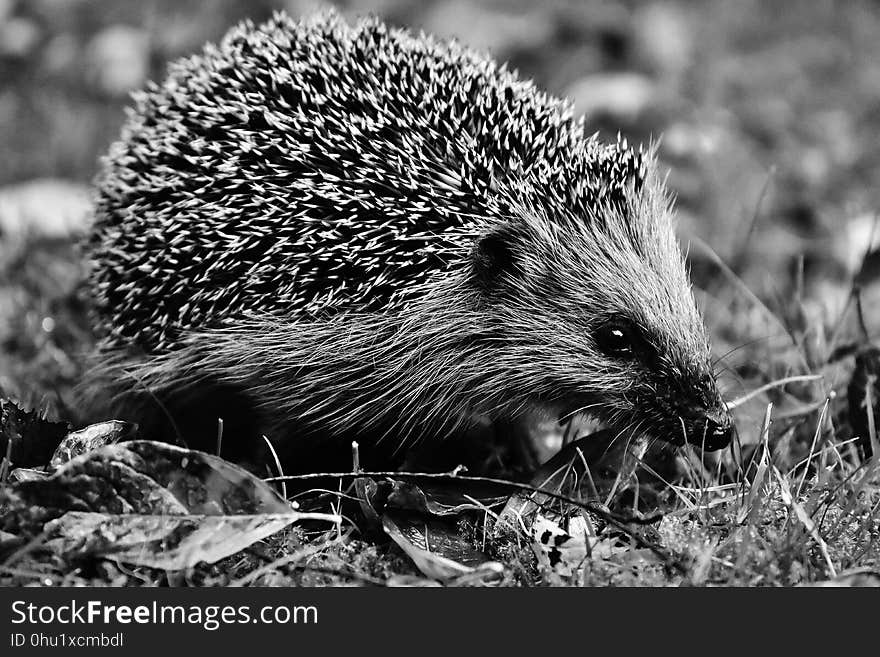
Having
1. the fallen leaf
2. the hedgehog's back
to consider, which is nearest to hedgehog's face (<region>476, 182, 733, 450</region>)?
the hedgehog's back

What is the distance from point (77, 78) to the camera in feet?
31.4

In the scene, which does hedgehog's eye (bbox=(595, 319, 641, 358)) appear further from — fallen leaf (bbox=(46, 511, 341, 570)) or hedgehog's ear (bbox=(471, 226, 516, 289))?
fallen leaf (bbox=(46, 511, 341, 570))

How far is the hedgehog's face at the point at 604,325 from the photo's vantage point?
15.2 ft

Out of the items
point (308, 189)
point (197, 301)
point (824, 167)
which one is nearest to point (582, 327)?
point (308, 189)

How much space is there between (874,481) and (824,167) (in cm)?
548

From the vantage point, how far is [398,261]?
15.5 ft

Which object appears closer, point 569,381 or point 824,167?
point 569,381

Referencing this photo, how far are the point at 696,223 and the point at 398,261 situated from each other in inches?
167

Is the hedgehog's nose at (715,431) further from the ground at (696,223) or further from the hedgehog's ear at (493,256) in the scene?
the hedgehog's ear at (493,256)

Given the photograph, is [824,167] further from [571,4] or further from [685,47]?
[571,4]

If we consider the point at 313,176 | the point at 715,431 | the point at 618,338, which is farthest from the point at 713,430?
the point at 313,176

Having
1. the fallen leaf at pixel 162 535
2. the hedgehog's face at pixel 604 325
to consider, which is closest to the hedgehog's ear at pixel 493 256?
the hedgehog's face at pixel 604 325

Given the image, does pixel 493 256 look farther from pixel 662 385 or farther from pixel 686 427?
pixel 686 427
